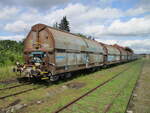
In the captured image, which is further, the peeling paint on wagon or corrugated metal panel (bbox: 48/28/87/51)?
corrugated metal panel (bbox: 48/28/87/51)

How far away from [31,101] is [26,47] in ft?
18.7

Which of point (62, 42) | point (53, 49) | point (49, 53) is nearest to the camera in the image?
point (53, 49)

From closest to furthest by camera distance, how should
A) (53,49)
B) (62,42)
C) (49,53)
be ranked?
(53,49)
(49,53)
(62,42)

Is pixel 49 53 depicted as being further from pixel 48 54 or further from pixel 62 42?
pixel 62 42

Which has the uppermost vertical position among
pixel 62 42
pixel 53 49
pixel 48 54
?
pixel 62 42

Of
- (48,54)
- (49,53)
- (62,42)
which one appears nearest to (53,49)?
(49,53)

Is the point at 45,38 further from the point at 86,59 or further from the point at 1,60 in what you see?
the point at 1,60

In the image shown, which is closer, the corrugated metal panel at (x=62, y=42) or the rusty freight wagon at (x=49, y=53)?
the rusty freight wagon at (x=49, y=53)

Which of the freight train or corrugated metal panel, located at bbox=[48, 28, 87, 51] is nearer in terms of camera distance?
the freight train

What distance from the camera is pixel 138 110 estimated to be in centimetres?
554

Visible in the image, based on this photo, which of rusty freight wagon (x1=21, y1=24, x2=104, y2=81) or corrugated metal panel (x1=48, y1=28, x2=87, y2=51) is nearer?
rusty freight wagon (x1=21, y1=24, x2=104, y2=81)

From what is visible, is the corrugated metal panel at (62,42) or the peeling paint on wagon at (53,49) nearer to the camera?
the peeling paint on wagon at (53,49)

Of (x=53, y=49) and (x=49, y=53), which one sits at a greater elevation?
(x=53, y=49)

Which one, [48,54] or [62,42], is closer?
[48,54]
